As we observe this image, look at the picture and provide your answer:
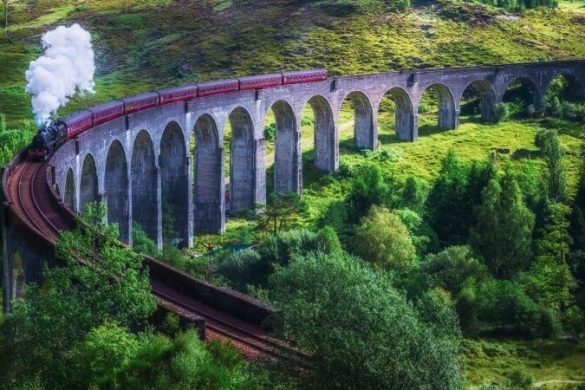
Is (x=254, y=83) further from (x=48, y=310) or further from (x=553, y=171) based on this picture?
(x=48, y=310)

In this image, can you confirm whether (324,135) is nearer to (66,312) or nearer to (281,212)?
(281,212)

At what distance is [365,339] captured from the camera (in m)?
24.2

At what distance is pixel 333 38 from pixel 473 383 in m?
78.7

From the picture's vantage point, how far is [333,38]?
377 feet

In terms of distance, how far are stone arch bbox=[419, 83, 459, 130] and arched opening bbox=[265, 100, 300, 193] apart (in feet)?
72.9

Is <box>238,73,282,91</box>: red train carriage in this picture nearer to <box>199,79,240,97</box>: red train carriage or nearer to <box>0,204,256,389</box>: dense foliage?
<box>199,79,240,97</box>: red train carriage

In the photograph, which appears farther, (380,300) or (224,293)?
(224,293)

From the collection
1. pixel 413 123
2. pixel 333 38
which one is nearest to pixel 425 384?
pixel 413 123

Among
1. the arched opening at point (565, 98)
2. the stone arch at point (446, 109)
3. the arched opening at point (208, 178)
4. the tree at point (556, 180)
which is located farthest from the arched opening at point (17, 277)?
the arched opening at point (565, 98)

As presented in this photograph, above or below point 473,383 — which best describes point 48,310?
above

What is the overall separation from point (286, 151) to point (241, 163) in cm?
611

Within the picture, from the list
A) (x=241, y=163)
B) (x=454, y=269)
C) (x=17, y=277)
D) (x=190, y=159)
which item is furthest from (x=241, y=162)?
(x=17, y=277)

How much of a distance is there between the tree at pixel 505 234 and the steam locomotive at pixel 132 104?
65.3 ft

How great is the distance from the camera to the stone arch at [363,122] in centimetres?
8081
